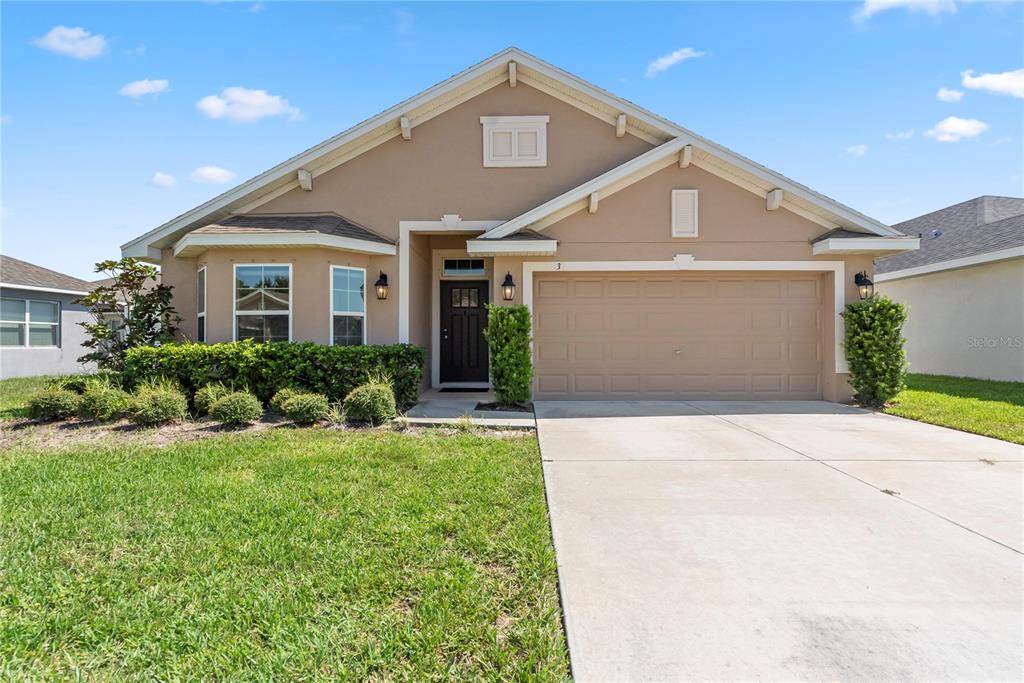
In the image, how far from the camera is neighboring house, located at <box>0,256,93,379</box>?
1434cm

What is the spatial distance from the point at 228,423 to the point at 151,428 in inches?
42.7

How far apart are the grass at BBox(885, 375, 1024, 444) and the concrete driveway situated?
1.42 metres

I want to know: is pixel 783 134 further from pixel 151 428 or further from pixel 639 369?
pixel 151 428

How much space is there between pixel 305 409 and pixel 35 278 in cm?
1569

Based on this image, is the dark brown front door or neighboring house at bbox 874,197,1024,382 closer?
the dark brown front door

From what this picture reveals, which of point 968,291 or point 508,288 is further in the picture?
point 968,291

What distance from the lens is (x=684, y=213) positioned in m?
9.03

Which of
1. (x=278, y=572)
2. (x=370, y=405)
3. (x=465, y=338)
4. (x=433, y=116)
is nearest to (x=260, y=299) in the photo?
(x=370, y=405)

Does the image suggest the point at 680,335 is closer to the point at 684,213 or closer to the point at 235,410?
the point at 684,213

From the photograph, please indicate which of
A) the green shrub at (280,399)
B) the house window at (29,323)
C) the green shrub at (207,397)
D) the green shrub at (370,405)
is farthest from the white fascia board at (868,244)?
the house window at (29,323)

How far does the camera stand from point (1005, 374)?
11867mm

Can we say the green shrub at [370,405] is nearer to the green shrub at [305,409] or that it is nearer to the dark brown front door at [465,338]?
the green shrub at [305,409]

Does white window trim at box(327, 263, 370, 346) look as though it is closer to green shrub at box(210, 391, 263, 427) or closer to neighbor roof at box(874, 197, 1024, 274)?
green shrub at box(210, 391, 263, 427)

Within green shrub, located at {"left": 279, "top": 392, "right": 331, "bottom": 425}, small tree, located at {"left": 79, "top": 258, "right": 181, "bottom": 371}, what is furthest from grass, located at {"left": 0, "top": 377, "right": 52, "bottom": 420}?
green shrub, located at {"left": 279, "top": 392, "right": 331, "bottom": 425}
